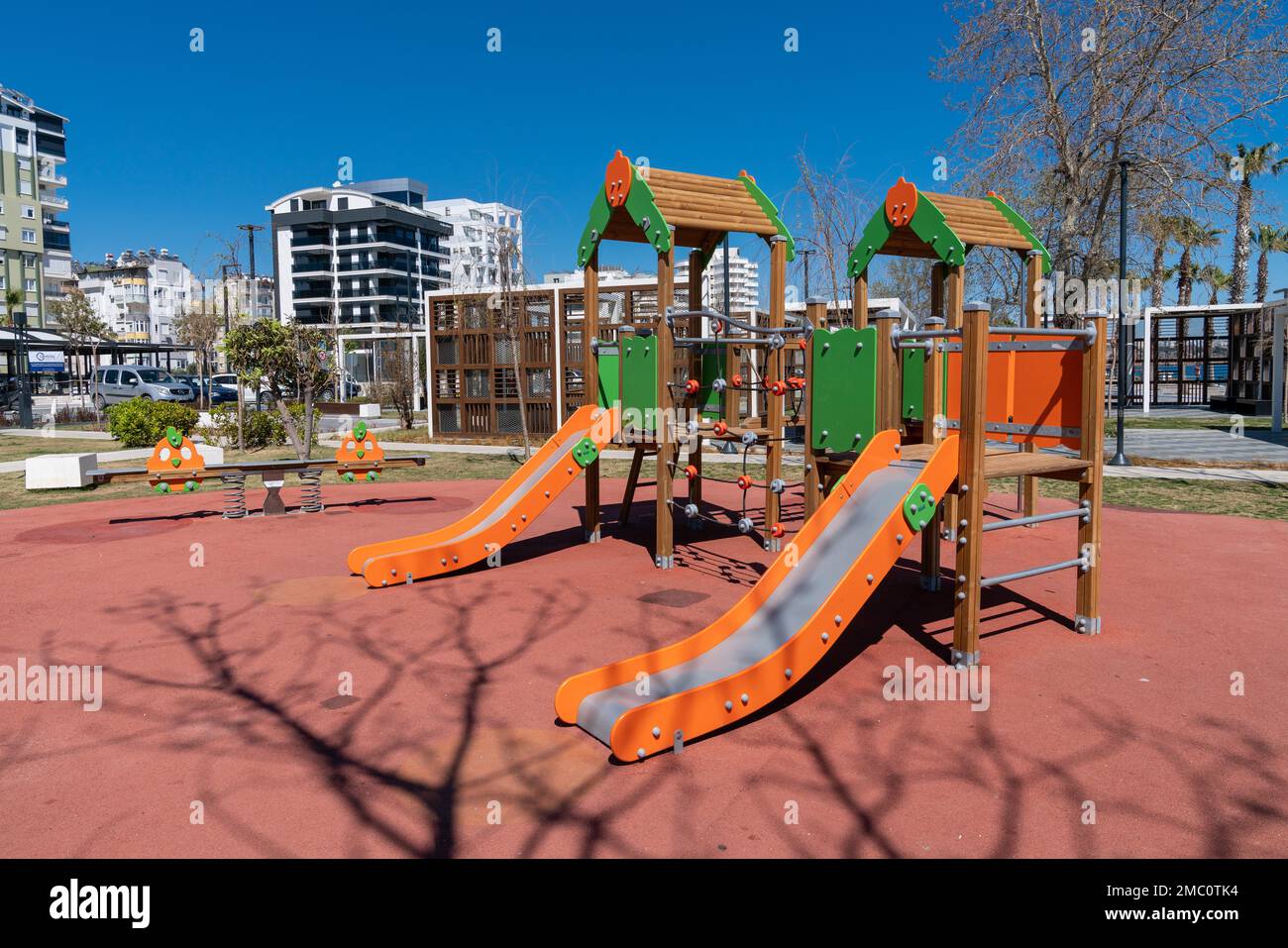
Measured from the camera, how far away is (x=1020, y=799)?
3.59 m

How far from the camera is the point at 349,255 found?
306ft

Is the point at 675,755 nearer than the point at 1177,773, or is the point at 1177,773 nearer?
the point at 1177,773

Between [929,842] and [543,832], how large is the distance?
1.39 meters

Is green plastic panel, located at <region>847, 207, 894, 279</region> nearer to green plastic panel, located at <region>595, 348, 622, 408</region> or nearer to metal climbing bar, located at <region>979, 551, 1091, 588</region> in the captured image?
green plastic panel, located at <region>595, 348, 622, 408</region>

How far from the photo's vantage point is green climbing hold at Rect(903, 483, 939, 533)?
494cm

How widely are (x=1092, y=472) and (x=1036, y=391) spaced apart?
0.74 m

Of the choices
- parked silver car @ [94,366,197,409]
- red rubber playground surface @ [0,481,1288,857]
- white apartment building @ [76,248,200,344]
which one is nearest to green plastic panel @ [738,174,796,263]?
red rubber playground surface @ [0,481,1288,857]

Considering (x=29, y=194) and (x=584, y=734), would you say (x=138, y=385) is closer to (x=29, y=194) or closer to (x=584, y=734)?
(x=584, y=734)

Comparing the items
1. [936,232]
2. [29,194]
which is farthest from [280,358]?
[29,194]

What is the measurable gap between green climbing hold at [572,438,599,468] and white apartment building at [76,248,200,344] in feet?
365

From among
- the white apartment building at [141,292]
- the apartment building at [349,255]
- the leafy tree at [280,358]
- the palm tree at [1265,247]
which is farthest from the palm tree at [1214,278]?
the white apartment building at [141,292]
